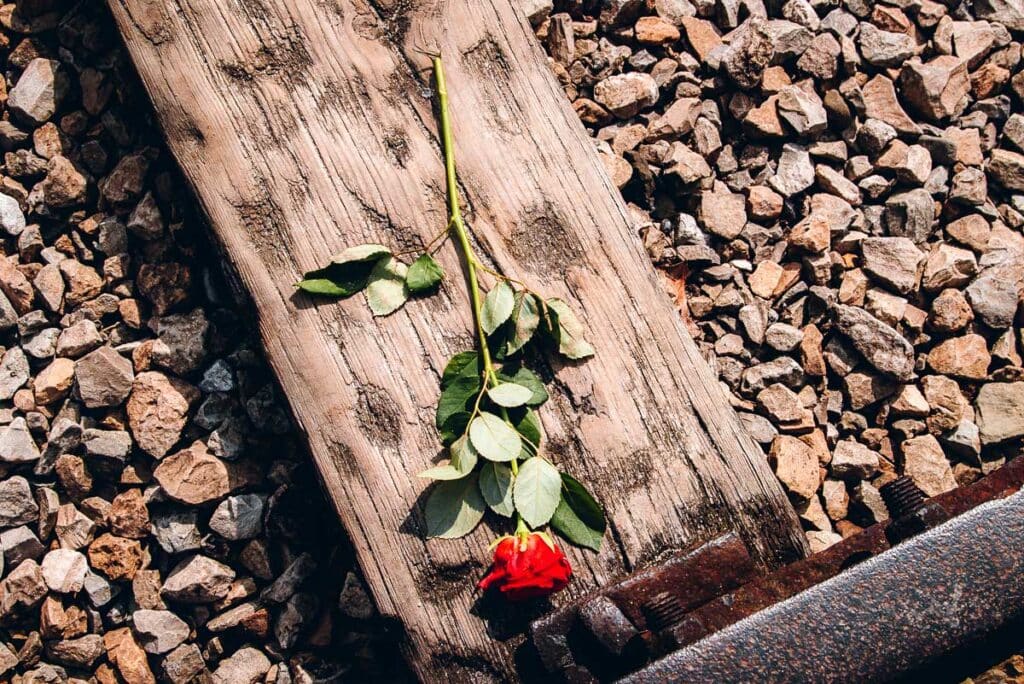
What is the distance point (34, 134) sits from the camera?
2.61 meters

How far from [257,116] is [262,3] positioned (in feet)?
1.06

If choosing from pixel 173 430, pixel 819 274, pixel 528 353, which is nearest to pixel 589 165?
Result: pixel 528 353

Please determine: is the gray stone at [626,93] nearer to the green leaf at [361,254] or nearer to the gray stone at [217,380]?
the green leaf at [361,254]

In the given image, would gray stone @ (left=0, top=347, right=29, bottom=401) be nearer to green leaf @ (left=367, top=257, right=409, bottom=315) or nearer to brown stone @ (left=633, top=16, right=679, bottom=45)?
green leaf @ (left=367, top=257, right=409, bottom=315)

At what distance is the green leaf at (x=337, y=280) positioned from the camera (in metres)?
2.09

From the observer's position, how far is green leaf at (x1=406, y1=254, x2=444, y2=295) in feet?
6.86

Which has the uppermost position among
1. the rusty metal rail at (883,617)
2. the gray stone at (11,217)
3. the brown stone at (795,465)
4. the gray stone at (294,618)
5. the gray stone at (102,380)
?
the gray stone at (11,217)

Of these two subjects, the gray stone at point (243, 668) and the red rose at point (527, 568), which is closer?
the red rose at point (527, 568)

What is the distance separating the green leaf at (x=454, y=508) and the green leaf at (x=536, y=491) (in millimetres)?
98

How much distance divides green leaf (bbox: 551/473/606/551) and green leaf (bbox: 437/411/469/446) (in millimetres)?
256

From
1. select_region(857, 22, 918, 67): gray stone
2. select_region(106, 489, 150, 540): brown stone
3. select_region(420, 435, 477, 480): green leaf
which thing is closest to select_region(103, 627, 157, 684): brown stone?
select_region(106, 489, 150, 540): brown stone

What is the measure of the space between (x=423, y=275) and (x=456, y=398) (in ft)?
1.03

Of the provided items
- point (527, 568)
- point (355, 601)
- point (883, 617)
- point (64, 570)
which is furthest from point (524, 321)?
point (64, 570)

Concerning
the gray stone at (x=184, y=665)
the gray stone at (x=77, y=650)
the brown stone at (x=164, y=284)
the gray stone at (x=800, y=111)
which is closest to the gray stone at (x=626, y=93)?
the gray stone at (x=800, y=111)
